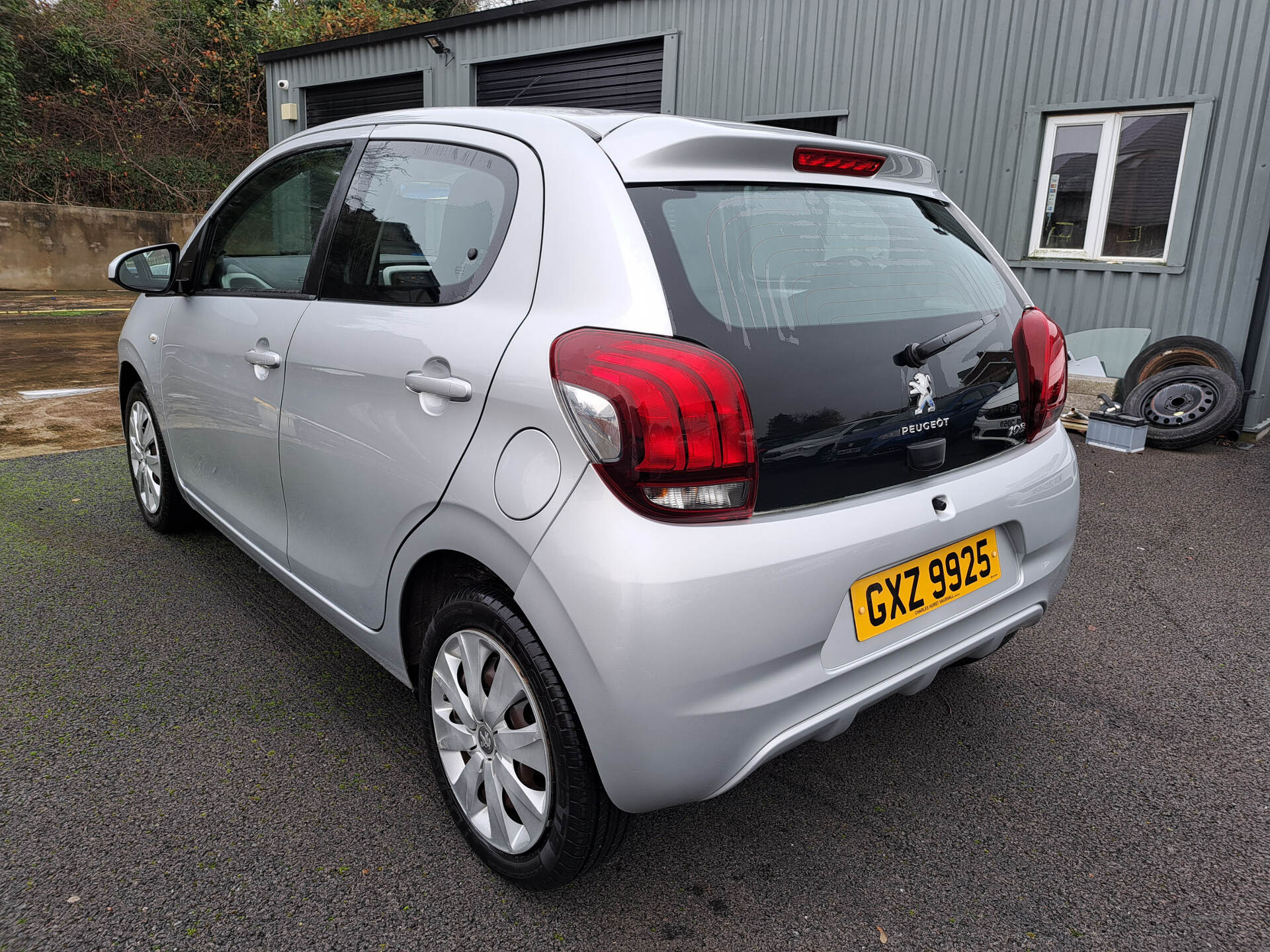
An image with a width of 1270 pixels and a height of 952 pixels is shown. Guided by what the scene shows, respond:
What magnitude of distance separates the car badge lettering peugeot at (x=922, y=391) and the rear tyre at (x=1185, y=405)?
5366 millimetres

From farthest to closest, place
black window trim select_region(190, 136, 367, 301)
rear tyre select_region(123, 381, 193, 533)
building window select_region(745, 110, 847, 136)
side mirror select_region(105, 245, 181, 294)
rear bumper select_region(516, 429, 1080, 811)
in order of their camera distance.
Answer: building window select_region(745, 110, 847, 136) < rear tyre select_region(123, 381, 193, 533) < side mirror select_region(105, 245, 181, 294) < black window trim select_region(190, 136, 367, 301) < rear bumper select_region(516, 429, 1080, 811)

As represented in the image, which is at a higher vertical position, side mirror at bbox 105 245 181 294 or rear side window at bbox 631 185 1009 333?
rear side window at bbox 631 185 1009 333

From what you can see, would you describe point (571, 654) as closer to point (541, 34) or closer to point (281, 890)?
point (281, 890)

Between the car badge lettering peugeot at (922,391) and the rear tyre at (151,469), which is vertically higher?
the car badge lettering peugeot at (922,391)

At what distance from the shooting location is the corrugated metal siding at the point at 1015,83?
641cm

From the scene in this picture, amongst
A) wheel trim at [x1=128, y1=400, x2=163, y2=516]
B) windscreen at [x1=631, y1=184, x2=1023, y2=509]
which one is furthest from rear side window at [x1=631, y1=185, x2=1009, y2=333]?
wheel trim at [x1=128, y1=400, x2=163, y2=516]

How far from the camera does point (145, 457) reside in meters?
3.91

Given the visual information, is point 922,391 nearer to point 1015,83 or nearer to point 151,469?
point 151,469

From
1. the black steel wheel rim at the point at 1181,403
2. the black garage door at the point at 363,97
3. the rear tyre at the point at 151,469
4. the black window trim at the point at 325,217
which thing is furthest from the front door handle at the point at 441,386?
the black garage door at the point at 363,97

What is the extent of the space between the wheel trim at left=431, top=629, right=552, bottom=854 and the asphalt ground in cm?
17

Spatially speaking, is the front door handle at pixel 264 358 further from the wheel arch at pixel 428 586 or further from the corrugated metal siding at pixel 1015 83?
the corrugated metal siding at pixel 1015 83

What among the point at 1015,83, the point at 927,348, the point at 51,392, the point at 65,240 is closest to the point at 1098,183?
the point at 1015,83

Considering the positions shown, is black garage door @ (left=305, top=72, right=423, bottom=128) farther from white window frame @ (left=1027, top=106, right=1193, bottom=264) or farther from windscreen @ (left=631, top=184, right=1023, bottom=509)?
windscreen @ (left=631, top=184, right=1023, bottom=509)

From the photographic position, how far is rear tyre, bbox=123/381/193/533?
3.71m
